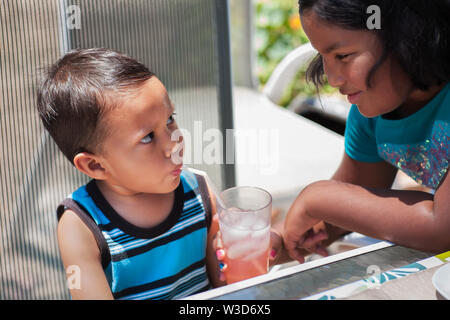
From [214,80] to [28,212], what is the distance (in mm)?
709

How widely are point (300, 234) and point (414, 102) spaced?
0.40 m

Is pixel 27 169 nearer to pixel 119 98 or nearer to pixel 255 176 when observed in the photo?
pixel 119 98

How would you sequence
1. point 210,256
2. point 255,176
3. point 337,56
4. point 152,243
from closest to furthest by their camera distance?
point 337,56 < point 152,243 < point 210,256 < point 255,176

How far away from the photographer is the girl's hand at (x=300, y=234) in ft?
3.50

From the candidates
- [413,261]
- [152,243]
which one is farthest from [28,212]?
[413,261]

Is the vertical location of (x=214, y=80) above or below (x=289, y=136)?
above

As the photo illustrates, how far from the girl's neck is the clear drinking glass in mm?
388

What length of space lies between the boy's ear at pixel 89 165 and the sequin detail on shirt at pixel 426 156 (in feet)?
2.22

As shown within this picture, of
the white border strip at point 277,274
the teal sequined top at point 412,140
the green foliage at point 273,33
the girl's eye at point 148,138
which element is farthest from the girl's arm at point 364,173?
the green foliage at point 273,33

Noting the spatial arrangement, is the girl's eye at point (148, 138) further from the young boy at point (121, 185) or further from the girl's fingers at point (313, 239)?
the girl's fingers at point (313, 239)

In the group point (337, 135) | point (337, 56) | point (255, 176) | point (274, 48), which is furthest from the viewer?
point (274, 48)

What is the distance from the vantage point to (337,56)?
0.98m

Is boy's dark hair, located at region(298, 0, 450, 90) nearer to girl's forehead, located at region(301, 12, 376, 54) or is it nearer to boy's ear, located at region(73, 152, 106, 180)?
girl's forehead, located at region(301, 12, 376, 54)

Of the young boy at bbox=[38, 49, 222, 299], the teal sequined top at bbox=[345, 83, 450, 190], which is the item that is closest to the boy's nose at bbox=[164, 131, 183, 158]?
the young boy at bbox=[38, 49, 222, 299]
